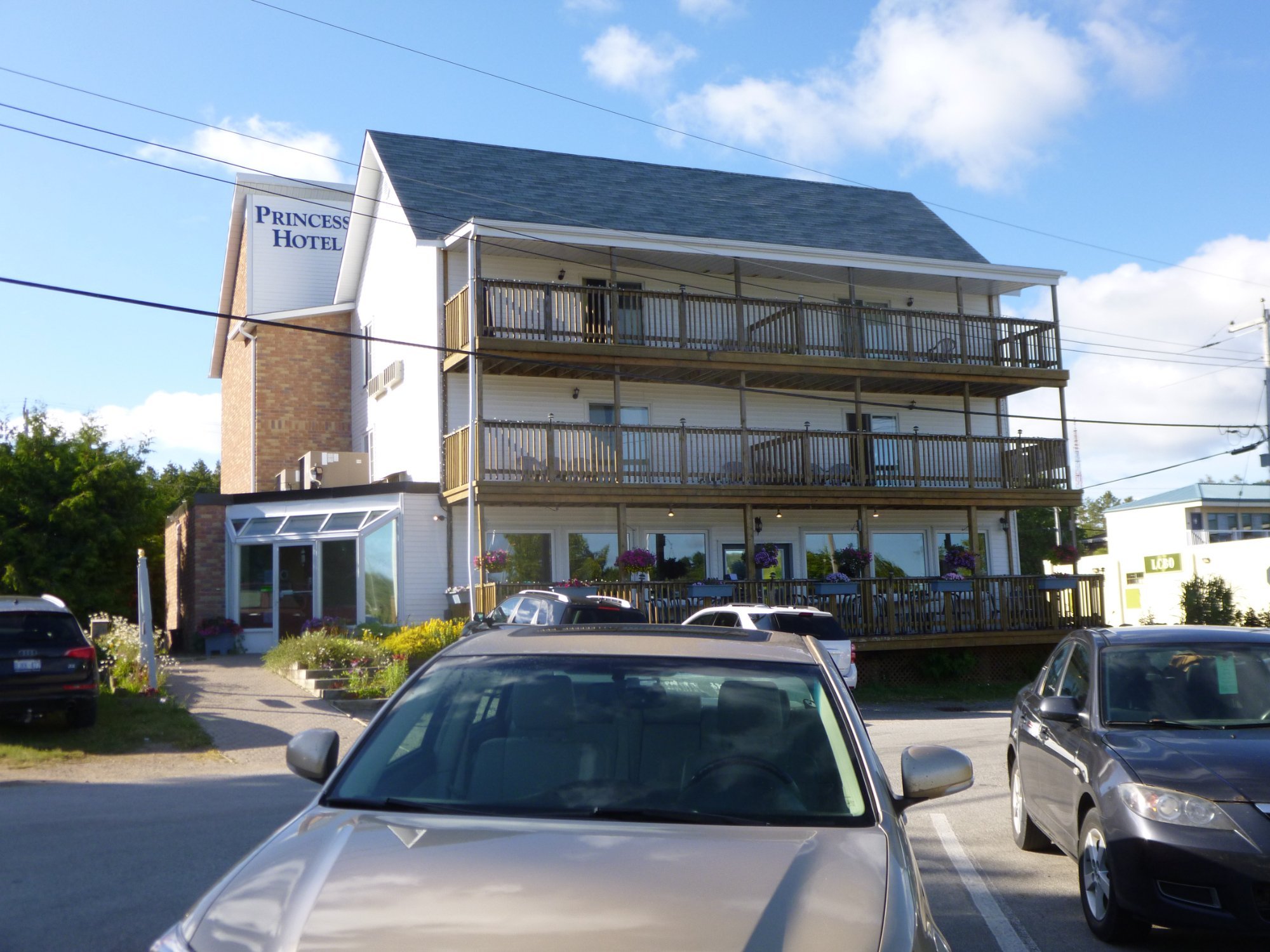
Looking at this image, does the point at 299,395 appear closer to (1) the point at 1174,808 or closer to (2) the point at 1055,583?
(2) the point at 1055,583

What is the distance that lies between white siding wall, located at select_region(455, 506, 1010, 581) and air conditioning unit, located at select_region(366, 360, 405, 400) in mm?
4094

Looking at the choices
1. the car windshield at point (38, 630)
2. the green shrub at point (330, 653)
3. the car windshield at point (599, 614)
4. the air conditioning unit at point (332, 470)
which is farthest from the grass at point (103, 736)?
the air conditioning unit at point (332, 470)

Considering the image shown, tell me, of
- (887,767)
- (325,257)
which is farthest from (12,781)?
(325,257)

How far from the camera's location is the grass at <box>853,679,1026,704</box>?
21938 mm

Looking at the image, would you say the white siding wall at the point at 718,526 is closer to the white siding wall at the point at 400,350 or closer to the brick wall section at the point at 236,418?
the white siding wall at the point at 400,350

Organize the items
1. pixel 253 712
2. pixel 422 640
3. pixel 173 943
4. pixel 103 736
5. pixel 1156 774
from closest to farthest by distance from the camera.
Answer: pixel 173 943, pixel 1156 774, pixel 103 736, pixel 253 712, pixel 422 640

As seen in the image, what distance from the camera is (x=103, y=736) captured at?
13.7 meters

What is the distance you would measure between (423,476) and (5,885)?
58.7ft

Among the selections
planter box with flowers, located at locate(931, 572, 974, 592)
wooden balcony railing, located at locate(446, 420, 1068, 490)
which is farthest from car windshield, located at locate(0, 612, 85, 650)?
planter box with flowers, located at locate(931, 572, 974, 592)

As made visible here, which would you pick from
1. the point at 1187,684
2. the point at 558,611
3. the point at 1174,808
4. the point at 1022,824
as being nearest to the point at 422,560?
the point at 558,611

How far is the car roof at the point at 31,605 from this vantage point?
1313 centimetres

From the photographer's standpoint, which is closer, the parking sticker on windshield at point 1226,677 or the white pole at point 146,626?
the parking sticker on windshield at point 1226,677

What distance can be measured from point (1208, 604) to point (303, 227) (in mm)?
25194

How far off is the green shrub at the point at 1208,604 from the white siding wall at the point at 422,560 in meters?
17.6
